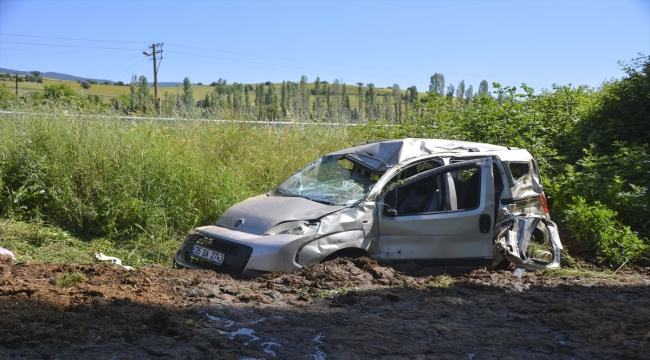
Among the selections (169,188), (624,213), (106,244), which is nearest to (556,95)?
(624,213)

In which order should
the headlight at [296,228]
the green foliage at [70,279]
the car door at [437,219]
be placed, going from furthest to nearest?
the car door at [437,219], the headlight at [296,228], the green foliage at [70,279]

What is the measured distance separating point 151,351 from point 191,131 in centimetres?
891

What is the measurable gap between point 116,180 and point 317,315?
6.13m

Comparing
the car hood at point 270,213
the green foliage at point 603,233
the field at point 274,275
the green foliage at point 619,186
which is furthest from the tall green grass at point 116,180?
the green foliage at point 603,233

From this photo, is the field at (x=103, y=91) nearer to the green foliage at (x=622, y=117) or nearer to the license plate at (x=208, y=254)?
the license plate at (x=208, y=254)

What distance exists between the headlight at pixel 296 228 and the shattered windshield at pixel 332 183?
0.55 m

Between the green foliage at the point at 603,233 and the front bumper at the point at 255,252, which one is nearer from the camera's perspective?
the front bumper at the point at 255,252

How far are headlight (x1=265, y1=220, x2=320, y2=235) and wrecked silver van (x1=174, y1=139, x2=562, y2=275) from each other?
0.04 feet

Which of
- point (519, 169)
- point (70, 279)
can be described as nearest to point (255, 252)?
point (70, 279)

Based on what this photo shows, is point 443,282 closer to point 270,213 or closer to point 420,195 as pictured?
point 420,195

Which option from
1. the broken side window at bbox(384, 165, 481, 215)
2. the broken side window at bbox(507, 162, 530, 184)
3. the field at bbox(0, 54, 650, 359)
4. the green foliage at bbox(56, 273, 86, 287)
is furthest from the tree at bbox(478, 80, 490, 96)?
the green foliage at bbox(56, 273, 86, 287)

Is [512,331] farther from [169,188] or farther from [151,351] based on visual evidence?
[169,188]

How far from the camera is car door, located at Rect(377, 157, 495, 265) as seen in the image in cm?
727

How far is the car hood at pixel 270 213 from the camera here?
6965 millimetres
